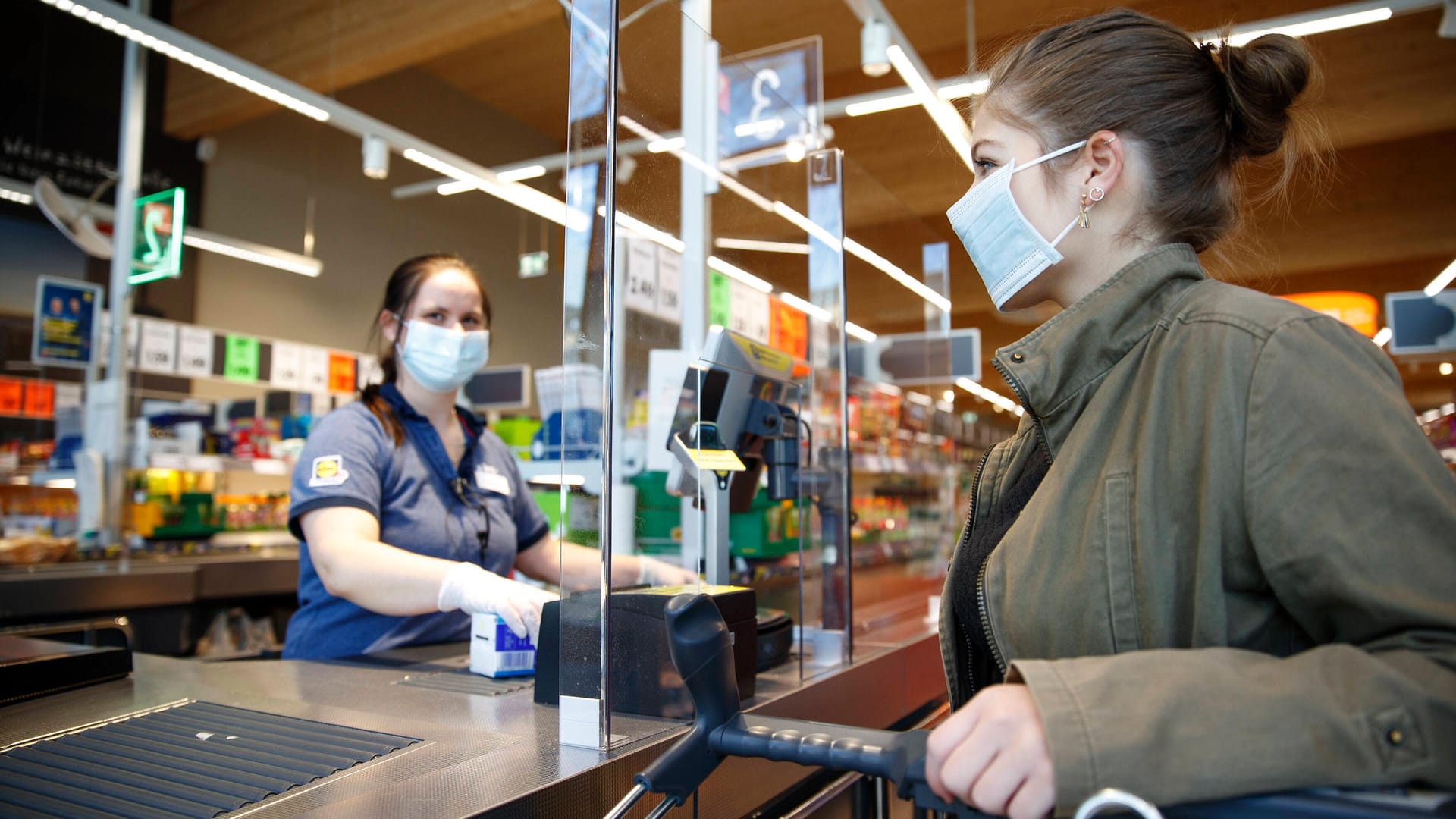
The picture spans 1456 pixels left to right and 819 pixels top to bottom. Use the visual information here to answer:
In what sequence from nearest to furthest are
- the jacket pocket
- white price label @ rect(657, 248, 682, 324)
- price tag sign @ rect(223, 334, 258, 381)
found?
the jacket pocket < white price label @ rect(657, 248, 682, 324) < price tag sign @ rect(223, 334, 258, 381)

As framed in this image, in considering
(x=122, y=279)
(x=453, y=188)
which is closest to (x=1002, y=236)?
(x=122, y=279)

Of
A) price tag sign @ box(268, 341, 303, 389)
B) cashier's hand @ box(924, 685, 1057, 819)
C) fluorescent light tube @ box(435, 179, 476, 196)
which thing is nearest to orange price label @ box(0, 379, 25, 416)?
price tag sign @ box(268, 341, 303, 389)

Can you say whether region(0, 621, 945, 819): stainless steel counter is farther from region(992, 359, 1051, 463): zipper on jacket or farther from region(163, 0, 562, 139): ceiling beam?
region(163, 0, 562, 139): ceiling beam

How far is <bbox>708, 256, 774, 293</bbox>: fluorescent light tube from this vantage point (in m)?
2.26

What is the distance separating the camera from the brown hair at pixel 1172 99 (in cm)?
108

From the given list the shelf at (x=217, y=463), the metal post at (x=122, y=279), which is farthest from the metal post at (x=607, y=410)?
the metal post at (x=122, y=279)

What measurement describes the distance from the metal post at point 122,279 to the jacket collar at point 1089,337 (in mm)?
5306

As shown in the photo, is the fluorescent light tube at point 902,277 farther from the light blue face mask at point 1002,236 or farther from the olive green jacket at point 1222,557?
the olive green jacket at point 1222,557

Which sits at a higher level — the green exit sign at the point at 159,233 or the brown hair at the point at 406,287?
the green exit sign at the point at 159,233

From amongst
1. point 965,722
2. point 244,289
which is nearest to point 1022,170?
point 965,722

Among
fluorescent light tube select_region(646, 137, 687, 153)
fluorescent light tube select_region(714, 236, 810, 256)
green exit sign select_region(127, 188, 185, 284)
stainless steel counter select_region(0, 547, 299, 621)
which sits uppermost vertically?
green exit sign select_region(127, 188, 185, 284)

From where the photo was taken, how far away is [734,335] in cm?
179

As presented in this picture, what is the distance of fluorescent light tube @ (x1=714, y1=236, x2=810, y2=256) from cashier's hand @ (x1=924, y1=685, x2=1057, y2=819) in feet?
Answer: 5.43

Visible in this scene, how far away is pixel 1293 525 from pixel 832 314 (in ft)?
5.61
